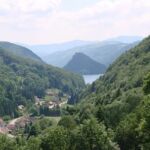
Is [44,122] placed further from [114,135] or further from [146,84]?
[146,84]

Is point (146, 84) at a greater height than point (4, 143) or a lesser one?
greater

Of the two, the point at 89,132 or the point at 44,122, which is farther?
the point at 44,122

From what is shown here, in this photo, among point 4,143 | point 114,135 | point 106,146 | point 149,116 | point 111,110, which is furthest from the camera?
point 111,110

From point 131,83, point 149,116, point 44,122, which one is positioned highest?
point 149,116

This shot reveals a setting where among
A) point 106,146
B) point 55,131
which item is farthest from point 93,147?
point 55,131

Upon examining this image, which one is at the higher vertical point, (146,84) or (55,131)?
(146,84)

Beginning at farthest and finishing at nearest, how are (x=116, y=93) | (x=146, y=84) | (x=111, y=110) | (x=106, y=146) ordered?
(x=116, y=93) → (x=111, y=110) → (x=106, y=146) → (x=146, y=84)

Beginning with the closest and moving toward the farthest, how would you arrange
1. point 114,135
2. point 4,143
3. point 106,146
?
point 106,146 < point 114,135 < point 4,143

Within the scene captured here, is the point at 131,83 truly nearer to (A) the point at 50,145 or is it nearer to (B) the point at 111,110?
(B) the point at 111,110

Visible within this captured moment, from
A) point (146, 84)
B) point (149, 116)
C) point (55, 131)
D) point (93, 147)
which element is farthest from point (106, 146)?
point (149, 116)
